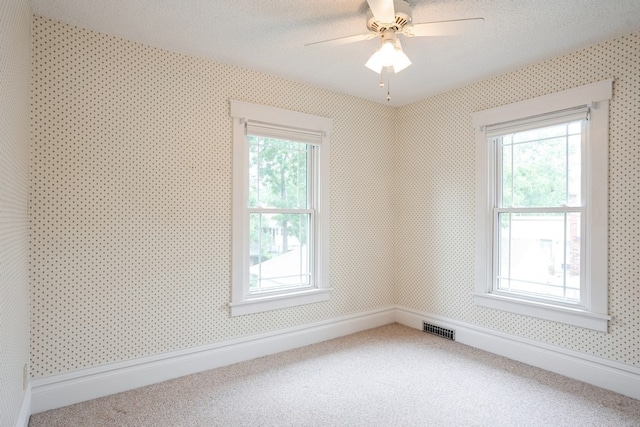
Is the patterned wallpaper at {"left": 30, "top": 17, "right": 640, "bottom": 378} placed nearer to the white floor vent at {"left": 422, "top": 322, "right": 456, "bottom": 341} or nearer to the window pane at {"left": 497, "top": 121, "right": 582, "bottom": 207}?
the white floor vent at {"left": 422, "top": 322, "right": 456, "bottom": 341}

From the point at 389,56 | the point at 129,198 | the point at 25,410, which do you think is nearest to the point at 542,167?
the point at 389,56

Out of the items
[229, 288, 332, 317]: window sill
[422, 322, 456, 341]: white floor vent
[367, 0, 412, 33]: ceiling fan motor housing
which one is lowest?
[422, 322, 456, 341]: white floor vent

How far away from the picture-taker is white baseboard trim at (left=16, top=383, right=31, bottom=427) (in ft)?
6.36

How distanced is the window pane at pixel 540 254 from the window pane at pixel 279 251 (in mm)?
1889

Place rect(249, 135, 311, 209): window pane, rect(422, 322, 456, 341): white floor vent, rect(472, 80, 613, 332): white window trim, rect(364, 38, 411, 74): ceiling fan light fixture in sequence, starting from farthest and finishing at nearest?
rect(422, 322, 456, 341): white floor vent < rect(249, 135, 311, 209): window pane < rect(472, 80, 613, 332): white window trim < rect(364, 38, 411, 74): ceiling fan light fixture

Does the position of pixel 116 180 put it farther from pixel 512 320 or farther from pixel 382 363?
pixel 512 320

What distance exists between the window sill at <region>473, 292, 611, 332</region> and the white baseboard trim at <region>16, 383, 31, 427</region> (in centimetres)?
351

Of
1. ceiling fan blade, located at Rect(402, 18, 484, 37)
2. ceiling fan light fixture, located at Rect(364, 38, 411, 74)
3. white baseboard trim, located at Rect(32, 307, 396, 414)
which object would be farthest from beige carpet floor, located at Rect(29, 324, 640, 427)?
ceiling fan blade, located at Rect(402, 18, 484, 37)

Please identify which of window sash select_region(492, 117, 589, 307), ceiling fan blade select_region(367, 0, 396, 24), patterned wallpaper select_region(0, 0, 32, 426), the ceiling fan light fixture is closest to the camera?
patterned wallpaper select_region(0, 0, 32, 426)

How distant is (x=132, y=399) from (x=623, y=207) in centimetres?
374

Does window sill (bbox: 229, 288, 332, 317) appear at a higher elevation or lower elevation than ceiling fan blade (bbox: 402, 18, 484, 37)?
lower

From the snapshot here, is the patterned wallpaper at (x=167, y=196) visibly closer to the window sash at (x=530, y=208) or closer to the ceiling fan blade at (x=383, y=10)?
the window sash at (x=530, y=208)

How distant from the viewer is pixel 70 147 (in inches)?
94.3

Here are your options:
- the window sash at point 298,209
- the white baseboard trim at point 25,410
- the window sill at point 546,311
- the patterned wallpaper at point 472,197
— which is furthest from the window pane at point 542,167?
the white baseboard trim at point 25,410
